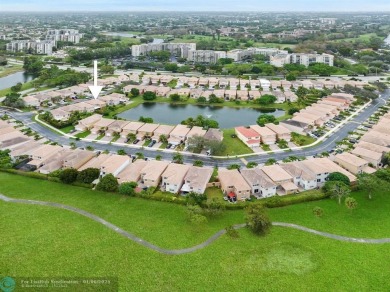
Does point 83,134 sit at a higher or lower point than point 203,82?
lower

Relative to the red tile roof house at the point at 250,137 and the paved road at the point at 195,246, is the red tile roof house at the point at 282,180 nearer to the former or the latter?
the paved road at the point at 195,246

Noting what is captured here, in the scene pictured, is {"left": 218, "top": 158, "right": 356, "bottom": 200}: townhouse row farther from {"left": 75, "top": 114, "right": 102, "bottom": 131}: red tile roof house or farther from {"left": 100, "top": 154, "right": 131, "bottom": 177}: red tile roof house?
{"left": 75, "top": 114, "right": 102, "bottom": 131}: red tile roof house

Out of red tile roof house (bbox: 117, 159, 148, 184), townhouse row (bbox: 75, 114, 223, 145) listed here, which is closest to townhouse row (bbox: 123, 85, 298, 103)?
townhouse row (bbox: 75, 114, 223, 145)

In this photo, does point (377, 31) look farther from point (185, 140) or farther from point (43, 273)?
point (43, 273)

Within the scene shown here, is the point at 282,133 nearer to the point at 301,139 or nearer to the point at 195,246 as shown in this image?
the point at 301,139

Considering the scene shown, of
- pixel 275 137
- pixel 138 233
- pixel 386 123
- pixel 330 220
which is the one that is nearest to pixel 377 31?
pixel 386 123

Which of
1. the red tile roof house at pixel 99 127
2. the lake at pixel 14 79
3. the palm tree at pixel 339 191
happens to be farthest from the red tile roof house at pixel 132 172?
the lake at pixel 14 79

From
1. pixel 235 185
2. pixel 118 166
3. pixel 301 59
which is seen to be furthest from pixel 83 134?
pixel 301 59
